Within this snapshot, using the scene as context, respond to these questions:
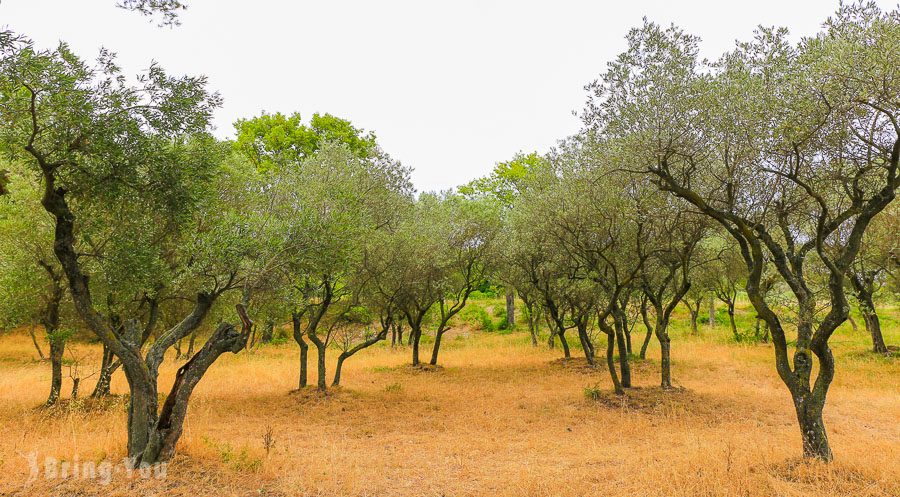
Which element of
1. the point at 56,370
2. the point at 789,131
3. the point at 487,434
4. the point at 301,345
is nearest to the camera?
the point at 789,131

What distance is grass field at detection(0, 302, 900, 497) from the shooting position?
357 inches

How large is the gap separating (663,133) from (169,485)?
1338cm

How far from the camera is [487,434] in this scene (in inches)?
572

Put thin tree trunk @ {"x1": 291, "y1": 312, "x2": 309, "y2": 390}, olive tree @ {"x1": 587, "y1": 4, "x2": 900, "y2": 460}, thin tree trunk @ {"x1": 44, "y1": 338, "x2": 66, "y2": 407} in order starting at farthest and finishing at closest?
thin tree trunk @ {"x1": 291, "y1": 312, "x2": 309, "y2": 390}, thin tree trunk @ {"x1": 44, "y1": 338, "x2": 66, "y2": 407}, olive tree @ {"x1": 587, "y1": 4, "x2": 900, "y2": 460}

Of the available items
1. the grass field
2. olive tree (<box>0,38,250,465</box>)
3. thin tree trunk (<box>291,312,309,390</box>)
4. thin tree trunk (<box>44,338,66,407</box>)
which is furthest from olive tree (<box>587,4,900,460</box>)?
thin tree trunk (<box>44,338,66,407</box>)

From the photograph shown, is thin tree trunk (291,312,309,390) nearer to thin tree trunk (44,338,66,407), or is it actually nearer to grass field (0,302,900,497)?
grass field (0,302,900,497)

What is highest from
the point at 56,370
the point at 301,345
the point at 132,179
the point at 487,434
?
the point at 132,179

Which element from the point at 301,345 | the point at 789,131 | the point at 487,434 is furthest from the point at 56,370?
the point at 789,131

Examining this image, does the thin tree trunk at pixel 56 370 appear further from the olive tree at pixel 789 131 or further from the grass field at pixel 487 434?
the olive tree at pixel 789 131

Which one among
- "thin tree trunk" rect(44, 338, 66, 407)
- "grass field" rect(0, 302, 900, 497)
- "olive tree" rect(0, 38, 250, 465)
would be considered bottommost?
"grass field" rect(0, 302, 900, 497)

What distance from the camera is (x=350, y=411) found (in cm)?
1788

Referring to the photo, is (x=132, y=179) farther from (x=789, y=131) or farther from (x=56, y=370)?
(x=789, y=131)

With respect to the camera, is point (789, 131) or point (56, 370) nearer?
point (789, 131)

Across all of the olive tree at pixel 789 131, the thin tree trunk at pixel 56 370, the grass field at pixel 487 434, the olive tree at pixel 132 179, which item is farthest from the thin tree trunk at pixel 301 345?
the olive tree at pixel 789 131
